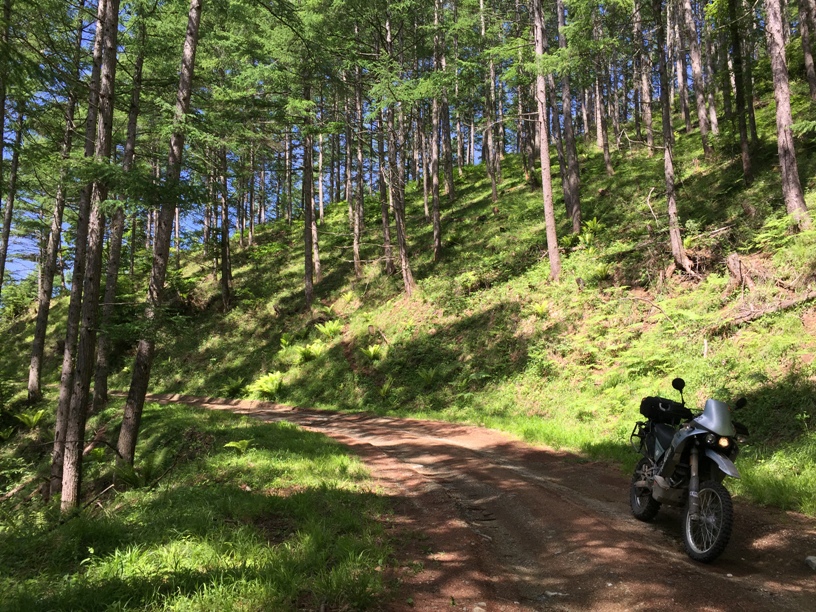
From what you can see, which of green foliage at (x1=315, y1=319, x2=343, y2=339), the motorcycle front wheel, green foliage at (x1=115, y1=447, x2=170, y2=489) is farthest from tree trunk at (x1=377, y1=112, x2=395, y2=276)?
the motorcycle front wheel

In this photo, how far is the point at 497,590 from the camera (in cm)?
366

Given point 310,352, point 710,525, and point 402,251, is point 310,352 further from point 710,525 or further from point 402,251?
point 710,525

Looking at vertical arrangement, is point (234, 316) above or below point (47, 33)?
below

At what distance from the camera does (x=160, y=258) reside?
867cm

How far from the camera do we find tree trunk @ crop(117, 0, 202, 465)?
27.7 ft

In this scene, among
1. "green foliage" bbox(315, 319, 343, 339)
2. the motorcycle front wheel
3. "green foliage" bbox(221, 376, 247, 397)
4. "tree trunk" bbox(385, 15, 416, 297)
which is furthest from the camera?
"green foliage" bbox(315, 319, 343, 339)

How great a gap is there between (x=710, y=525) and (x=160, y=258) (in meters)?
9.22

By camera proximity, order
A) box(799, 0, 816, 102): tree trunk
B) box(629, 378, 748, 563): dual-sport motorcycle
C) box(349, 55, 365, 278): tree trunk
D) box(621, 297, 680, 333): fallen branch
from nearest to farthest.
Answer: box(629, 378, 748, 563): dual-sport motorcycle < box(621, 297, 680, 333): fallen branch < box(799, 0, 816, 102): tree trunk < box(349, 55, 365, 278): tree trunk

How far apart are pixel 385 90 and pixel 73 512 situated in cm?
1621

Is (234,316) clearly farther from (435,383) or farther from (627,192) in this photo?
(627,192)

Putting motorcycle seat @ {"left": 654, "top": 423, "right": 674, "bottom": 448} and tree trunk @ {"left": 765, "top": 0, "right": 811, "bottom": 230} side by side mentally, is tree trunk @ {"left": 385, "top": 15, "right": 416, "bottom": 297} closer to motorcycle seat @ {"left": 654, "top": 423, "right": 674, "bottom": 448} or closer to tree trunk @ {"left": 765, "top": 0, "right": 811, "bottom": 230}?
→ tree trunk @ {"left": 765, "top": 0, "right": 811, "bottom": 230}

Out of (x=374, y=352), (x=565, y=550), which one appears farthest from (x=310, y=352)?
(x=565, y=550)

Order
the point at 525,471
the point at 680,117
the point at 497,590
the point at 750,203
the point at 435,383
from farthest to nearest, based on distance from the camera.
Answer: the point at 680,117 < the point at 435,383 < the point at 750,203 < the point at 525,471 < the point at 497,590

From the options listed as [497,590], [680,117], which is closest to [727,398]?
[497,590]
